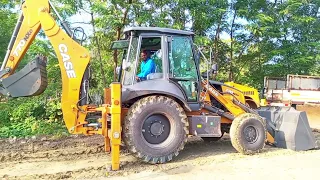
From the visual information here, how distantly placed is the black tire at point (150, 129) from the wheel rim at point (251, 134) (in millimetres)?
1395

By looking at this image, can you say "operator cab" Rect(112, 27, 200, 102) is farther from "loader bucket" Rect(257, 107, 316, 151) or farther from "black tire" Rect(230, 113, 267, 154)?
"loader bucket" Rect(257, 107, 316, 151)

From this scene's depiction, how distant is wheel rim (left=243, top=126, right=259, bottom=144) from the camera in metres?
6.83

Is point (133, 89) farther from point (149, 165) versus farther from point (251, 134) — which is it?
point (251, 134)

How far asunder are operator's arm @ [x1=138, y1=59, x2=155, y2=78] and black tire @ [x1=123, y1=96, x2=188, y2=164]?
571 millimetres

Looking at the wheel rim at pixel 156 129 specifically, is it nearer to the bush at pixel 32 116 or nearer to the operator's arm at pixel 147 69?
the operator's arm at pixel 147 69

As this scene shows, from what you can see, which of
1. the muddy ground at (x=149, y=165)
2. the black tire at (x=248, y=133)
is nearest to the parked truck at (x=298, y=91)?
the muddy ground at (x=149, y=165)

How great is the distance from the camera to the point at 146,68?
6414mm

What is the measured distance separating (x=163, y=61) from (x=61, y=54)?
183 cm

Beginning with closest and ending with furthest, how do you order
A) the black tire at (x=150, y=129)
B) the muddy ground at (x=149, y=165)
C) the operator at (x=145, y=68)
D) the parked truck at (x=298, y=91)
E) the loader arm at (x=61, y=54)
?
the muddy ground at (x=149, y=165), the black tire at (x=150, y=129), the loader arm at (x=61, y=54), the operator at (x=145, y=68), the parked truck at (x=298, y=91)

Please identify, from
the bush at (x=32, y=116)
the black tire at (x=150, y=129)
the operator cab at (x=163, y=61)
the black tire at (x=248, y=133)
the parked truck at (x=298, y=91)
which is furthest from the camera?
the parked truck at (x=298, y=91)

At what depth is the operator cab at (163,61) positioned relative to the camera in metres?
6.19

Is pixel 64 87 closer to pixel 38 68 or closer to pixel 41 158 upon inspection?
pixel 38 68

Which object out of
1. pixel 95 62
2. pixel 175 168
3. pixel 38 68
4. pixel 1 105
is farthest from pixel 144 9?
pixel 175 168

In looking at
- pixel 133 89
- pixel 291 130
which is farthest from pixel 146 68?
pixel 291 130
